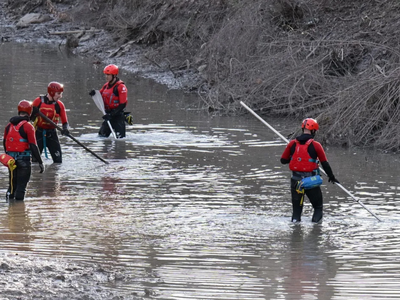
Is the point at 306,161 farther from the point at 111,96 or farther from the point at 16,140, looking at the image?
the point at 111,96

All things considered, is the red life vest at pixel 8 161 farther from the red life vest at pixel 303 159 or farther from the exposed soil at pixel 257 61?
the red life vest at pixel 303 159

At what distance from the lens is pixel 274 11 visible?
24.5 metres

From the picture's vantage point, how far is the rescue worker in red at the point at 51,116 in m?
14.6

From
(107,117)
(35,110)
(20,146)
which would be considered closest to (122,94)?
(107,117)

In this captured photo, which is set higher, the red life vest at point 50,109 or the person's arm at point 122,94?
the person's arm at point 122,94

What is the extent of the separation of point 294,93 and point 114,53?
14.2 metres

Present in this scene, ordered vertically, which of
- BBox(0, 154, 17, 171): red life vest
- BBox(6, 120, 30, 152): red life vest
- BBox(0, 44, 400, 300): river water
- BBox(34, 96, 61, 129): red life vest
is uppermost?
BBox(34, 96, 61, 129): red life vest

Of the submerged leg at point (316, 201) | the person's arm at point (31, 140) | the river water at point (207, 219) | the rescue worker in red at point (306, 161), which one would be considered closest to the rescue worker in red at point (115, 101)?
the river water at point (207, 219)

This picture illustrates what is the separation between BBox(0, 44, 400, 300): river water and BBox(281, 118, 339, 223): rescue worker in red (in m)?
0.27

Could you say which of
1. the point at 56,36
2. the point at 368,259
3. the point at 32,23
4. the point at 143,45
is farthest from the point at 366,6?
the point at 32,23

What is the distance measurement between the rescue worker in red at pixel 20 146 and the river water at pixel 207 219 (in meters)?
0.29

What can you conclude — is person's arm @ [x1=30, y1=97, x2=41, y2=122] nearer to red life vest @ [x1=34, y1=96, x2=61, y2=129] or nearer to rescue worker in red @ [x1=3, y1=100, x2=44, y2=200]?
red life vest @ [x1=34, y1=96, x2=61, y2=129]

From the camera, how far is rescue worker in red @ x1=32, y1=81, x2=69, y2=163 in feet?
47.8

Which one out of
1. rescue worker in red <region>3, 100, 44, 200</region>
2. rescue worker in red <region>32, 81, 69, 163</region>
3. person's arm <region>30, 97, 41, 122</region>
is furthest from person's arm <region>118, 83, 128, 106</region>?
rescue worker in red <region>3, 100, 44, 200</region>
